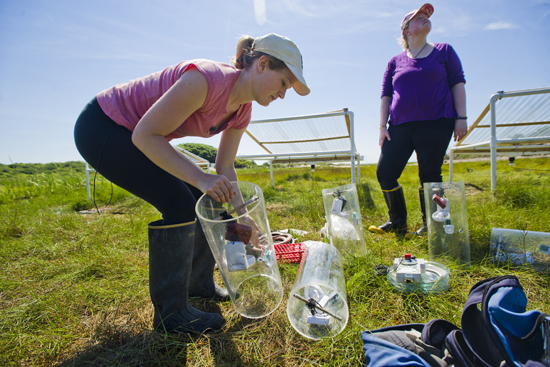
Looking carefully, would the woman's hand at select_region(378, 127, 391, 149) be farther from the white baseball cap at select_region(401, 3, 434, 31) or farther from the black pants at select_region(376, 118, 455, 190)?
the white baseball cap at select_region(401, 3, 434, 31)

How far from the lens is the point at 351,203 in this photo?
217cm

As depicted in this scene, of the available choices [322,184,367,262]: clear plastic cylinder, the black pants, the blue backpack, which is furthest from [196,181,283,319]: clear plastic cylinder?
the black pants

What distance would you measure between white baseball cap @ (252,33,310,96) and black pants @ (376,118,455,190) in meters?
1.51

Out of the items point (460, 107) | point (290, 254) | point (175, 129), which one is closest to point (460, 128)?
point (460, 107)

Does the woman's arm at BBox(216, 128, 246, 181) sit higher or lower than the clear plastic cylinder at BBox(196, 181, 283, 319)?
higher

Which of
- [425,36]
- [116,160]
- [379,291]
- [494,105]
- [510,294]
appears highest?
[425,36]

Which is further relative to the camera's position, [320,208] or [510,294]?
[320,208]

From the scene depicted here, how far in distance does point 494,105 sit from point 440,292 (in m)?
2.84

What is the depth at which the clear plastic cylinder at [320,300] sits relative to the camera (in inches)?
45.8

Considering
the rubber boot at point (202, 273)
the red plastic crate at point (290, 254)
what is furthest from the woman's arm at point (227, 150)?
the red plastic crate at point (290, 254)

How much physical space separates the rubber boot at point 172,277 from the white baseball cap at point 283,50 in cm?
85

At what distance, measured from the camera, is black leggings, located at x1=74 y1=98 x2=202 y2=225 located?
1.17 meters

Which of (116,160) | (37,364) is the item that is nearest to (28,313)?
(37,364)

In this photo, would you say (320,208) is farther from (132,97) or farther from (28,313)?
(28,313)
